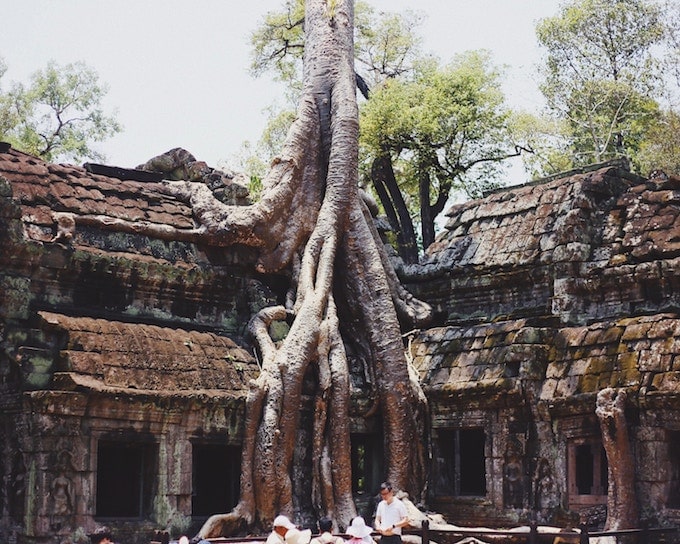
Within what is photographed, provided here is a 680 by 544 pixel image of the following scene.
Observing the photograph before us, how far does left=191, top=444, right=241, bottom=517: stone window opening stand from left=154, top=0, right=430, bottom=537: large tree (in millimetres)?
1339

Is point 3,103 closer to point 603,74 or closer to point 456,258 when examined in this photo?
point 603,74

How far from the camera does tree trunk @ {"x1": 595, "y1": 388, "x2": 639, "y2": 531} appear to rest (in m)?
14.1

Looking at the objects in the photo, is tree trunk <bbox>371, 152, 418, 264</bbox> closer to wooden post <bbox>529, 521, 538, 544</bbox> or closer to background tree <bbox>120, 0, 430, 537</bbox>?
background tree <bbox>120, 0, 430, 537</bbox>

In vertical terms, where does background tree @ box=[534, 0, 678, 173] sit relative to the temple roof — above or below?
above

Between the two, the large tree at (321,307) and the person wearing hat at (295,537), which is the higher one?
the large tree at (321,307)

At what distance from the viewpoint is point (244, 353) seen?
15711 millimetres

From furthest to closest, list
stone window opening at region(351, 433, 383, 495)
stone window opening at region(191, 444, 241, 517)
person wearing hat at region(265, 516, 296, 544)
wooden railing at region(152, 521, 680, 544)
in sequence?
stone window opening at region(351, 433, 383, 495), stone window opening at region(191, 444, 241, 517), wooden railing at region(152, 521, 680, 544), person wearing hat at region(265, 516, 296, 544)

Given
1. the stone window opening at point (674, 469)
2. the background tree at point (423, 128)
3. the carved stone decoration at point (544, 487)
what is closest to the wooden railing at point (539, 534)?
the stone window opening at point (674, 469)

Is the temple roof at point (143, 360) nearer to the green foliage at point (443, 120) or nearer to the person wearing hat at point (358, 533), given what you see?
the person wearing hat at point (358, 533)

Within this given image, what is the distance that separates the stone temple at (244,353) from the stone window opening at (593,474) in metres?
0.02

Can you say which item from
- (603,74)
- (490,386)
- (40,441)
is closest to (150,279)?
(40,441)

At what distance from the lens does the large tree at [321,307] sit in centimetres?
1494

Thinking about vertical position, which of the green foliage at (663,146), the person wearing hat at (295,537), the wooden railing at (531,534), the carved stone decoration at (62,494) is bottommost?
the wooden railing at (531,534)

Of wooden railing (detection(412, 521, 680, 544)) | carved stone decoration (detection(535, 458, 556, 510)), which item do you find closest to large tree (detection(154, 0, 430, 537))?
carved stone decoration (detection(535, 458, 556, 510))
